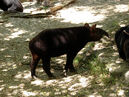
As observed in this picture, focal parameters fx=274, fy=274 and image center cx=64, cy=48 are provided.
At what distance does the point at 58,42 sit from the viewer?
261 inches

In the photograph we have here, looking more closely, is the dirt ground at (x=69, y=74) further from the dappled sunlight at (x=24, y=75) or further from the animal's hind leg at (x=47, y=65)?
the animal's hind leg at (x=47, y=65)

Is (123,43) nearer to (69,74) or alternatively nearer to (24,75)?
(69,74)

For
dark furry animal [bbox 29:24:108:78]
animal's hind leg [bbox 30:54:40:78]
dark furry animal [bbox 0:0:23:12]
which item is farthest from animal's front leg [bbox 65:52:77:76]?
dark furry animal [bbox 0:0:23:12]

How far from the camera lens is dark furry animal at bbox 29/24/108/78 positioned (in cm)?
652

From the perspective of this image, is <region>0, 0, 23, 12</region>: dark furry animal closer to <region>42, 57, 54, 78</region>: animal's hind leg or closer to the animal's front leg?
the animal's front leg

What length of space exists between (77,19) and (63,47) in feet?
18.1

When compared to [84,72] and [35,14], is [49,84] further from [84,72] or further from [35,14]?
[35,14]

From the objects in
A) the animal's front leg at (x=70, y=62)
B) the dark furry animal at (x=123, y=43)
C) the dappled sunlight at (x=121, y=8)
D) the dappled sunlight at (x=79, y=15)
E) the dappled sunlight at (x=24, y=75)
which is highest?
the dark furry animal at (x=123, y=43)

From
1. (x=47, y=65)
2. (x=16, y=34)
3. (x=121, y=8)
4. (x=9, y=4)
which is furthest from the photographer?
(x=9, y=4)

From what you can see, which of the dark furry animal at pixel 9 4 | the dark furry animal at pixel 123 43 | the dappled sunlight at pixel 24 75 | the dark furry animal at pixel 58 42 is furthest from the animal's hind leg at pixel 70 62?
the dark furry animal at pixel 9 4

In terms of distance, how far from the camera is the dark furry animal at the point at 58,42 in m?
6.52

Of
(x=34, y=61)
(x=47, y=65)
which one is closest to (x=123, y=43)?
(x=47, y=65)

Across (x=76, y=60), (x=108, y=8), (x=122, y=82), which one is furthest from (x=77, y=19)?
(x=122, y=82)

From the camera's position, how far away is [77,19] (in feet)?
39.7
